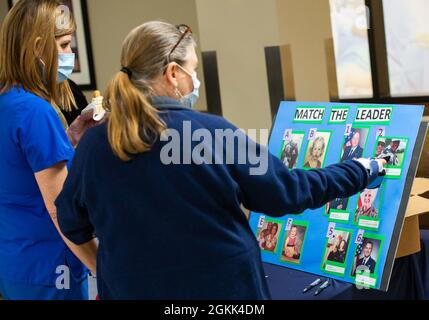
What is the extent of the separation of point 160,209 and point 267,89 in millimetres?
2620

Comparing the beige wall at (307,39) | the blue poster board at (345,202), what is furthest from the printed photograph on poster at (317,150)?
the beige wall at (307,39)

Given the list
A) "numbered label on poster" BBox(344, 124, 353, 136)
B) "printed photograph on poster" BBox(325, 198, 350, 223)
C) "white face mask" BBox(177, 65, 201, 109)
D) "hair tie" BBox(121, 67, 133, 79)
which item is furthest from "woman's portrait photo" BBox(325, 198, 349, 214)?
"hair tie" BBox(121, 67, 133, 79)

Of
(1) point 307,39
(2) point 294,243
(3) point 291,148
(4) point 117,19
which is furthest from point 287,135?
(4) point 117,19

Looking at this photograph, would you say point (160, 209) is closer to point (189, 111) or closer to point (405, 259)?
point (189, 111)

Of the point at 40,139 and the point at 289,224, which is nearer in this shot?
the point at 40,139

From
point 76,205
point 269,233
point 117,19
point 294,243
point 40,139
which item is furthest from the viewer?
point 117,19

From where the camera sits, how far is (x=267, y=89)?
4.04 metres

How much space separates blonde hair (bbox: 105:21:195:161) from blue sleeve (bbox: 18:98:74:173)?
1.08ft

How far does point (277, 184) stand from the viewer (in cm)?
155

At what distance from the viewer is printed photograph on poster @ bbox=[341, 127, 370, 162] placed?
7.00 feet

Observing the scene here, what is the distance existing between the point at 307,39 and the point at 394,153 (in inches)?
80.9

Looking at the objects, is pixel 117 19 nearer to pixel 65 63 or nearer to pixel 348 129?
pixel 65 63

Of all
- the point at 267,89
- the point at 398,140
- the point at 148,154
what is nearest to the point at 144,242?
the point at 148,154

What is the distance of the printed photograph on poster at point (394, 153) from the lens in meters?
1.99
